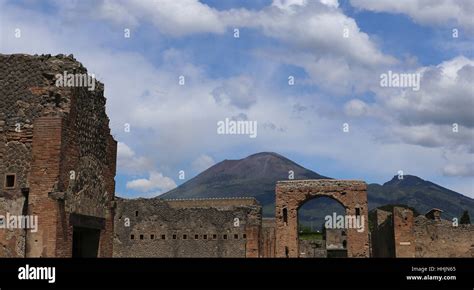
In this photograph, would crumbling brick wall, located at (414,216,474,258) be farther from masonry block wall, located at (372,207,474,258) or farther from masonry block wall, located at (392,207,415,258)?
masonry block wall, located at (392,207,415,258)


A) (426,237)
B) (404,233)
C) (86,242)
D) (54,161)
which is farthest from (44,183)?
(426,237)

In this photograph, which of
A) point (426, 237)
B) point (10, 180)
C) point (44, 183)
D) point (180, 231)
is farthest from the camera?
point (180, 231)

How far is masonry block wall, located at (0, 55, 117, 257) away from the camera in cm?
1266

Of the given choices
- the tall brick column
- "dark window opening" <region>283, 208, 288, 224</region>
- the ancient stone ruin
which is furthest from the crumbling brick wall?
the tall brick column

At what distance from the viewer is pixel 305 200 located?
2731cm

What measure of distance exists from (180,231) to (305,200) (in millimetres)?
14399

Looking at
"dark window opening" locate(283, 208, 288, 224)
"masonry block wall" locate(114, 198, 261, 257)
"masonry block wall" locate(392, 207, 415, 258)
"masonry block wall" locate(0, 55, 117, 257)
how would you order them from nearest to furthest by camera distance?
"masonry block wall" locate(0, 55, 117, 257)
"masonry block wall" locate(392, 207, 415, 258)
"dark window opening" locate(283, 208, 288, 224)
"masonry block wall" locate(114, 198, 261, 257)

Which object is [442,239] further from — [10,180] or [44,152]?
[10,180]

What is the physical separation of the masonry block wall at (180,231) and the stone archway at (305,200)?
11247mm

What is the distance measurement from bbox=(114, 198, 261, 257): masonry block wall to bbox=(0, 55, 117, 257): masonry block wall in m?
25.0

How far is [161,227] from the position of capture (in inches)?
1567

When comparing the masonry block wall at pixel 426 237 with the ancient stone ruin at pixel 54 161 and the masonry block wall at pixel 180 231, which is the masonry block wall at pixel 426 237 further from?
the masonry block wall at pixel 180 231
